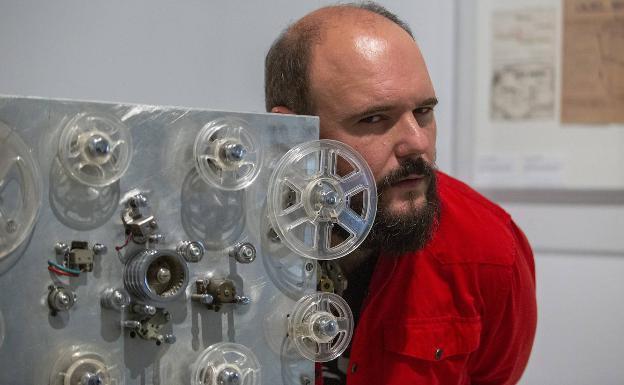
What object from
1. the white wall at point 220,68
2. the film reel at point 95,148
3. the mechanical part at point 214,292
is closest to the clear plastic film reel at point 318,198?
the mechanical part at point 214,292

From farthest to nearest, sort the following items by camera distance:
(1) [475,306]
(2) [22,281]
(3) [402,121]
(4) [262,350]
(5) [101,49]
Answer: (5) [101,49] → (1) [475,306] → (3) [402,121] → (4) [262,350] → (2) [22,281]

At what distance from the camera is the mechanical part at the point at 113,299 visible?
0.82m

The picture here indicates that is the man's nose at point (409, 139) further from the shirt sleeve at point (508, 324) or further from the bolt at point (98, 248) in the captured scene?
the bolt at point (98, 248)

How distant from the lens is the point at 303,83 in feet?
4.18

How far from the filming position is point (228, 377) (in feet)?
2.90

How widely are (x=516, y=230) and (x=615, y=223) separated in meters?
0.49

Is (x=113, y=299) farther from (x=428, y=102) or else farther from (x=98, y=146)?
(x=428, y=102)

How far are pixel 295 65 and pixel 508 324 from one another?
0.74 m

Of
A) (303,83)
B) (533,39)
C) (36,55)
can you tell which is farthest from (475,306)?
(36,55)

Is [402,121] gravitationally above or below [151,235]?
above

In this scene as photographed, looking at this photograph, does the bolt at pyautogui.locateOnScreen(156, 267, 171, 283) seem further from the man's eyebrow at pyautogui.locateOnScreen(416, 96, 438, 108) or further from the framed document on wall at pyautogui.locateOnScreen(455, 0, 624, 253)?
the framed document on wall at pyautogui.locateOnScreen(455, 0, 624, 253)

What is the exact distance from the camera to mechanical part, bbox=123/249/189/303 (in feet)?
2.70

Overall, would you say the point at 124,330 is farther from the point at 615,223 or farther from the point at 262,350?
the point at 615,223

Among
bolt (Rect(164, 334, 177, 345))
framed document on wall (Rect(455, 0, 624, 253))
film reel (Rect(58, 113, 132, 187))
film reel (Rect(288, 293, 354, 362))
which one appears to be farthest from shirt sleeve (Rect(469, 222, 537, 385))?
film reel (Rect(58, 113, 132, 187))
